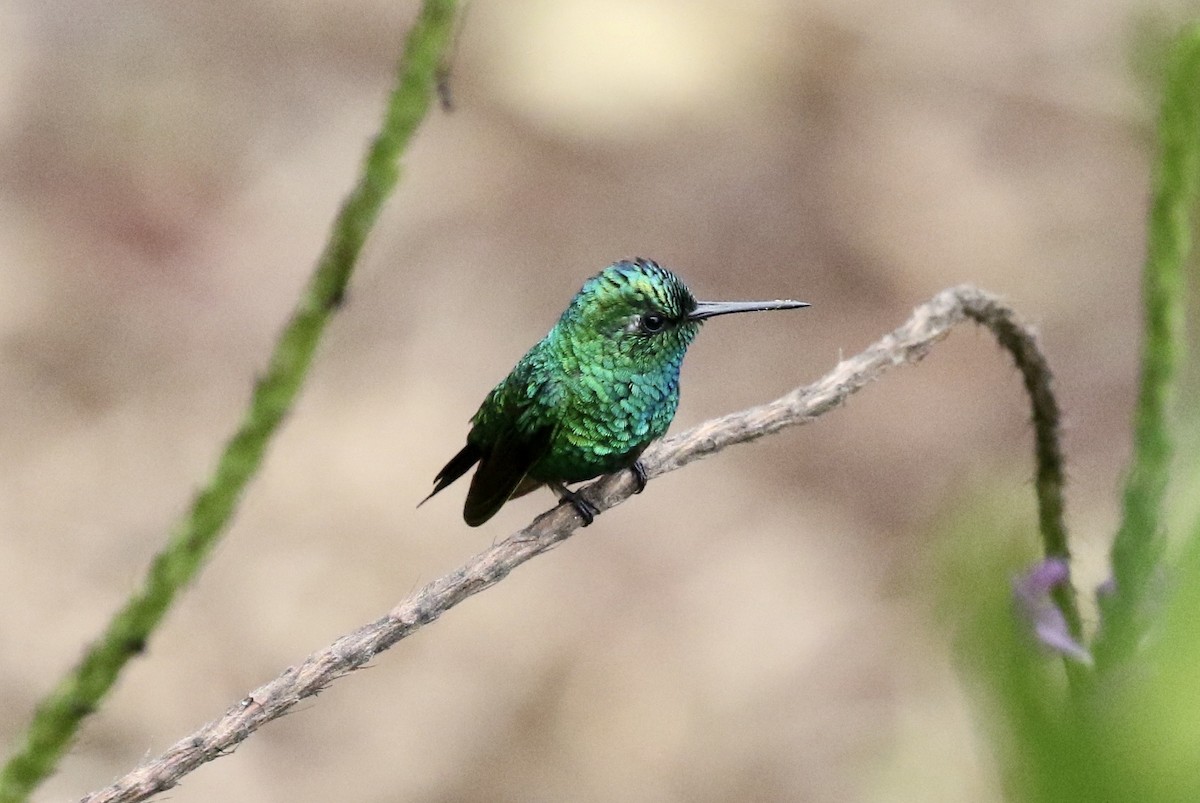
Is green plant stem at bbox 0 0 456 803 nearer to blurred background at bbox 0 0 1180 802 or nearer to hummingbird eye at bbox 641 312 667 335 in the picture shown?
hummingbird eye at bbox 641 312 667 335

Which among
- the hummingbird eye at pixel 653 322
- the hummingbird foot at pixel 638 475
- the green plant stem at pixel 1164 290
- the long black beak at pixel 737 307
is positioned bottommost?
the green plant stem at pixel 1164 290

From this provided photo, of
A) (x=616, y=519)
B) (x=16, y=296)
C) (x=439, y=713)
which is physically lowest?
(x=439, y=713)

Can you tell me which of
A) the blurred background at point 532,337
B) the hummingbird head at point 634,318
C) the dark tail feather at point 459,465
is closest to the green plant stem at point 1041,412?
the hummingbird head at point 634,318

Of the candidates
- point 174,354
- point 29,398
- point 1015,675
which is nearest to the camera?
point 1015,675

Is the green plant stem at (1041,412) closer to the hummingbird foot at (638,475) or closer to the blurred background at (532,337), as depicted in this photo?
the hummingbird foot at (638,475)

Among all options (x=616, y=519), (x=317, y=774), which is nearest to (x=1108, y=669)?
(x=317, y=774)

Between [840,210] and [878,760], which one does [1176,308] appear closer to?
[878,760]

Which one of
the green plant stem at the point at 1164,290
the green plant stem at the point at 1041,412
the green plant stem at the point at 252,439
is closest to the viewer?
the green plant stem at the point at 1164,290
